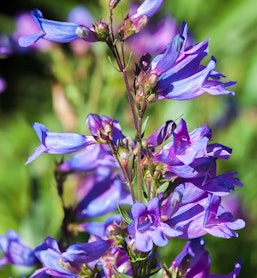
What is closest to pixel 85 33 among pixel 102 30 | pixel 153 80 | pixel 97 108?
pixel 102 30

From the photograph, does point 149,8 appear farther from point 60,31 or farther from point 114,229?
point 114,229

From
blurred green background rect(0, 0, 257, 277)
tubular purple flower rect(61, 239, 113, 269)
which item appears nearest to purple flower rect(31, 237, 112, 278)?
tubular purple flower rect(61, 239, 113, 269)

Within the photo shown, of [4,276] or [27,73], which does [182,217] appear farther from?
[27,73]

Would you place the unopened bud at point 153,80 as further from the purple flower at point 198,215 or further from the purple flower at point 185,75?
the purple flower at point 198,215

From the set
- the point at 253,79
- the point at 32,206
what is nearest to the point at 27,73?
the point at 253,79

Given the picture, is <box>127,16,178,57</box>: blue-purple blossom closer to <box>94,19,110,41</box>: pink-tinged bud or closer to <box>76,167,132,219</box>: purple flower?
<box>76,167,132,219</box>: purple flower

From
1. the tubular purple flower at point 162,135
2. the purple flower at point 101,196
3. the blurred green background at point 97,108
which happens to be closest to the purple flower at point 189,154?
the tubular purple flower at point 162,135

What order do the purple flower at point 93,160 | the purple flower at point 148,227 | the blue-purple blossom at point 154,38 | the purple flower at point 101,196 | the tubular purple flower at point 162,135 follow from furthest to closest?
the blue-purple blossom at point 154,38 → the purple flower at point 101,196 → the purple flower at point 93,160 → the tubular purple flower at point 162,135 → the purple flower at point 148,227
